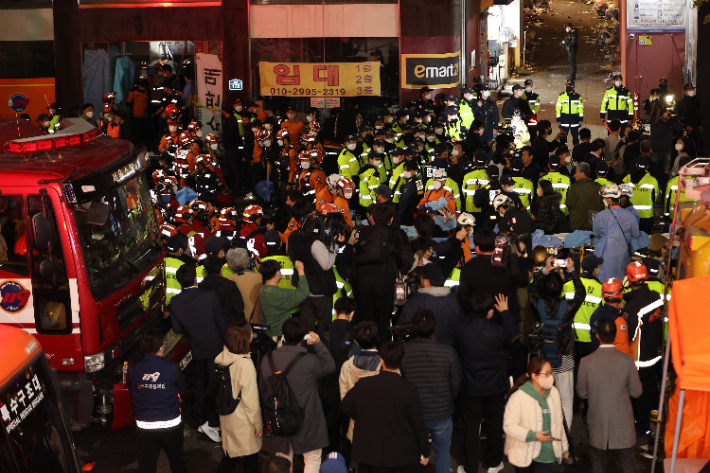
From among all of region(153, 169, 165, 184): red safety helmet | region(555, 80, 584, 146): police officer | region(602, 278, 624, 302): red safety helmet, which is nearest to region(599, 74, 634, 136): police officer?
region(555, 80, 584, 146): police officer

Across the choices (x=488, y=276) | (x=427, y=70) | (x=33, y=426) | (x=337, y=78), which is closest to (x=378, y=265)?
(x=488, y=276)

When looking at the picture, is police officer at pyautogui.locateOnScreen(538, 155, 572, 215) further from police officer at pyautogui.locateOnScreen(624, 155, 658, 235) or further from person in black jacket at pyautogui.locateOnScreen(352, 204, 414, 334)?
person in black jacket at pyautogui.locateOnScreen(352, 204, 414, 334)

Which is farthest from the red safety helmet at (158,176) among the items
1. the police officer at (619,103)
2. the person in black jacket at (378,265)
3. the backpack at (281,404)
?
the police officer at (619,103)

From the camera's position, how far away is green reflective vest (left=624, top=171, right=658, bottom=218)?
13.1 m

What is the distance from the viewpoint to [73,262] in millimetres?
8281

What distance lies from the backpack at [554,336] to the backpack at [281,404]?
8.12ft

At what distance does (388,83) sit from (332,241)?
41.8 feet

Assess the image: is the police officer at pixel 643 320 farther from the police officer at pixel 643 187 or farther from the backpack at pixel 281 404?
the police officer at pixel 643 187

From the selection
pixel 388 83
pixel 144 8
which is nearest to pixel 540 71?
pixel 388 83

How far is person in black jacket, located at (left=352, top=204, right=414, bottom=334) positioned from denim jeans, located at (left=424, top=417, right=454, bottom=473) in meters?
2.26

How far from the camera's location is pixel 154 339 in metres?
7.41

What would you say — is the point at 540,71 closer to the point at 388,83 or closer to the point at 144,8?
the point at 388,83

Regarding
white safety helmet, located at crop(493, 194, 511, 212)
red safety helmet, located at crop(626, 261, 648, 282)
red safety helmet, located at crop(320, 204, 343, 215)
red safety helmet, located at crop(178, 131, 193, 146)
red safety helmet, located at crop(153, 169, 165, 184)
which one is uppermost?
red safety helmet, located at crop(178, 131, 193, 146)

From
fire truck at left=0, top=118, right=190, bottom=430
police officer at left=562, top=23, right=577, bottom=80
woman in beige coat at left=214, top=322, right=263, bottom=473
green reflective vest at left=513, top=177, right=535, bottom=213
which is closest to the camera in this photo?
woman in beige coat at left=214, top=322, right=263, bottom=473
